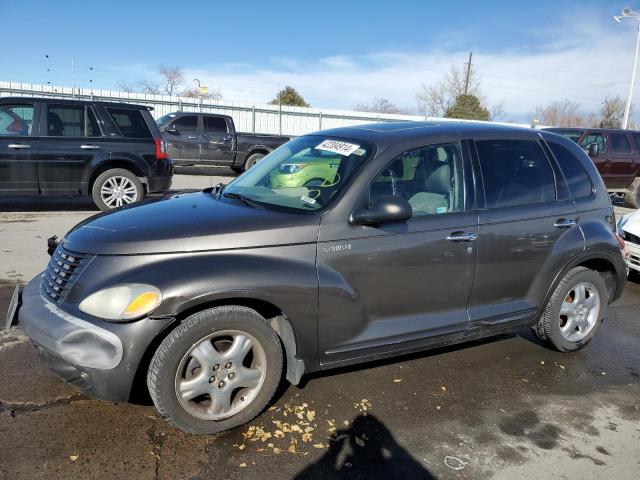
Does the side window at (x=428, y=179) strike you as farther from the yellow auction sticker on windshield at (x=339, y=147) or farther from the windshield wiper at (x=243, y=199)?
the windshield wiper at (x=243, y=199)

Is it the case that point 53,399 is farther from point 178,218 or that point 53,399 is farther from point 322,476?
point 322,476

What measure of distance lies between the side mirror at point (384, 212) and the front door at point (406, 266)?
0.07m

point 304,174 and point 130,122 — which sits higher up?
point 130,122

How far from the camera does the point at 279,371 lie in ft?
10.0

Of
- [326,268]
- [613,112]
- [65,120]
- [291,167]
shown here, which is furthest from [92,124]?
[613,112]

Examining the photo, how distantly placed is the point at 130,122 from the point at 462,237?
7.16 metres

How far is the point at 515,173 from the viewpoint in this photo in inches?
154

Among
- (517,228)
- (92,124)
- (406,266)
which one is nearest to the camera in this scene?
(406,266)

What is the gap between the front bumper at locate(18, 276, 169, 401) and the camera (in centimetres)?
265

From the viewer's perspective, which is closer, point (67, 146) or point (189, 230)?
point (189, 230)

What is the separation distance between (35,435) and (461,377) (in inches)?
111

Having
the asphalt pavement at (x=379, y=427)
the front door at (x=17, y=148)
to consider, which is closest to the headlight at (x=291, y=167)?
the asphalt pavement at (x=379, y=427)

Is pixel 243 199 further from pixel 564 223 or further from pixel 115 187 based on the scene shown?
pixel 115 187

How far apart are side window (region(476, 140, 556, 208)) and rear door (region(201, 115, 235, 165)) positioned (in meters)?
12.8
